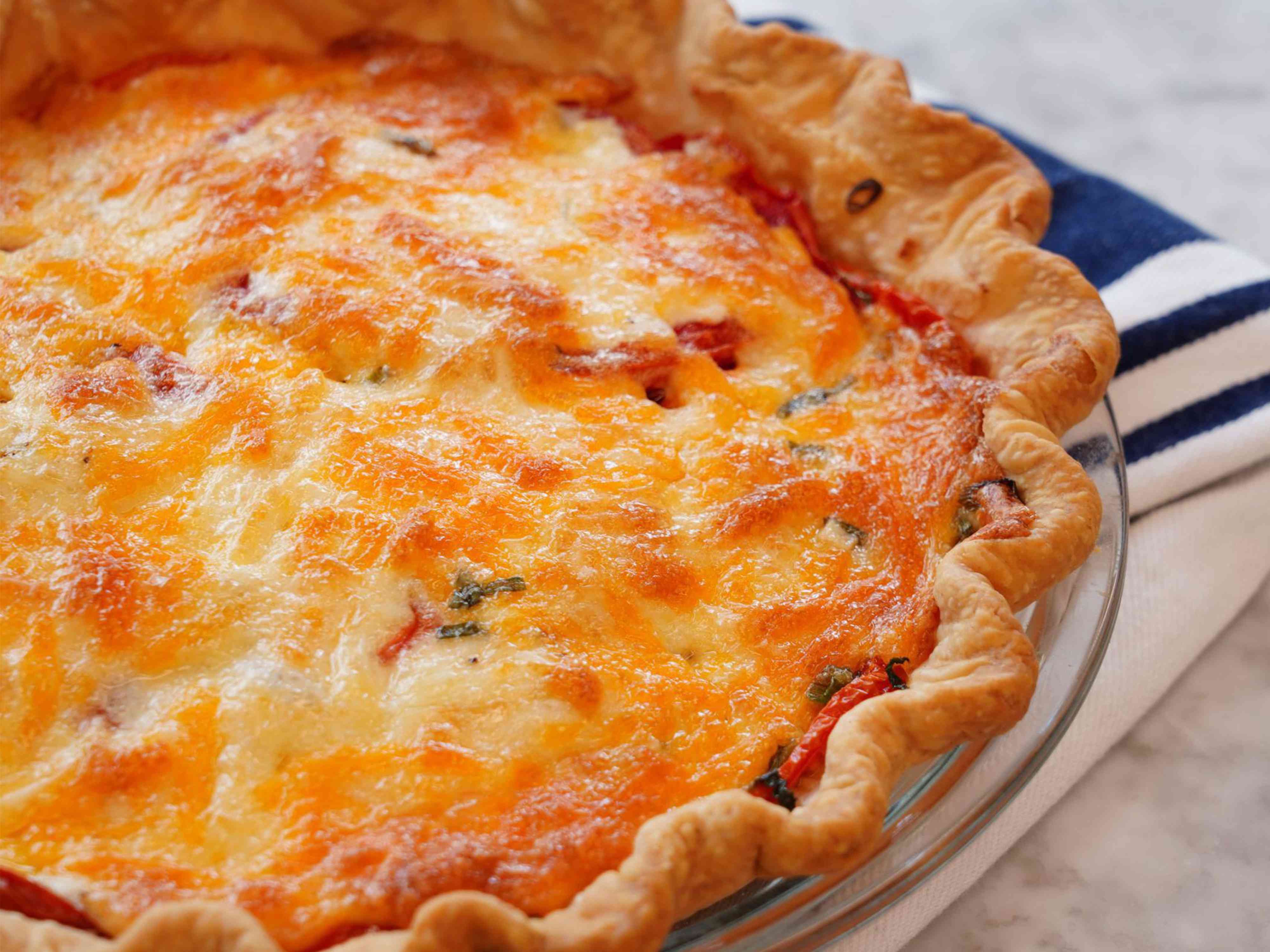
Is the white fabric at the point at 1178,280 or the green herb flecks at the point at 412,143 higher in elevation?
the green herb flecks at the point at 412,143

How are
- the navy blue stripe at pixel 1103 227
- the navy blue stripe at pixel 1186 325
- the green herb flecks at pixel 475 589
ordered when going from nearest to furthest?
the green herb flecks at pixel 475 589 → the navy blue stripe at pixel 1186 325 → the navy blue stripe at pixel 1103 227

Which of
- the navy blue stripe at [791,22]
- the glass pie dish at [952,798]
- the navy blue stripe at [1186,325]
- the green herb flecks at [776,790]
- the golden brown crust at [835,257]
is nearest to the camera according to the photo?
the golden brown crust at [835,257]

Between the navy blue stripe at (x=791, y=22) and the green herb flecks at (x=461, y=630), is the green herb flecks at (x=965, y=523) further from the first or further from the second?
the navy blue stripe at (x=791, y=22)

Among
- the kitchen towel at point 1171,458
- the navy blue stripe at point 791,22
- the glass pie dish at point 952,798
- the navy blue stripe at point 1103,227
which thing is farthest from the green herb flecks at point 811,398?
the navy blue stripe at point 791,22

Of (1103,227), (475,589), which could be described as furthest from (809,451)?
(1103,227)

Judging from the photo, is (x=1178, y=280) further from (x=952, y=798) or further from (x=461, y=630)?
(x=461, y=630)

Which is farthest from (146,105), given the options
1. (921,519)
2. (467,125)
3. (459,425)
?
(921,519)

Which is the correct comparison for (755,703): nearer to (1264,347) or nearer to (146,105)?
(1264,347)

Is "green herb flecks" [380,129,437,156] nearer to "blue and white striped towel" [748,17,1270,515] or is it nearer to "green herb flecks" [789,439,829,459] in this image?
"green herb flecks" [789,439,829,459]
